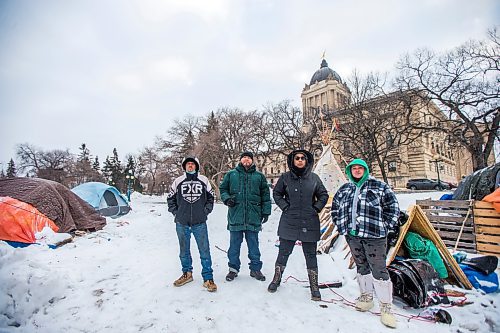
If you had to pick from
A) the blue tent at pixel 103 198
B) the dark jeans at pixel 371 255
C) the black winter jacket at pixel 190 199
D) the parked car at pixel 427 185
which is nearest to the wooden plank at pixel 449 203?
the dark jeans at pixel 371 255

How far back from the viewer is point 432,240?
13.1 ft

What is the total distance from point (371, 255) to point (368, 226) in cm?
34

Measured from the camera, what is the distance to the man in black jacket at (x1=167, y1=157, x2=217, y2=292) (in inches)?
149

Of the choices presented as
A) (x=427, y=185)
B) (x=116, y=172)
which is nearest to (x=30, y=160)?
(x=116, y=172)

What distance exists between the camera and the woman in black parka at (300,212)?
3463mm

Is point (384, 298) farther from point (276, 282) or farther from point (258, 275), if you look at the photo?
point (258, 275)

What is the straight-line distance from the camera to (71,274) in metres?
4.23

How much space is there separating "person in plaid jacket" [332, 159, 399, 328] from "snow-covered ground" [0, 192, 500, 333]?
0.93 ft

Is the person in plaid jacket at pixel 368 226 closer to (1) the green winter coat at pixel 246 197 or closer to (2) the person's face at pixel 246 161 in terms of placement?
(1) the green winter coat at pixel 246 197

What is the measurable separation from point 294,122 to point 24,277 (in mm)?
26045

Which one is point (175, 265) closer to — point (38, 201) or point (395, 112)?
point (38, 201)

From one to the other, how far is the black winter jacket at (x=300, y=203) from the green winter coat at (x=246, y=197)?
1.43ft

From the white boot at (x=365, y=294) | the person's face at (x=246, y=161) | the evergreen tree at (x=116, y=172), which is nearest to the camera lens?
the white boot at (x=365, y=294)

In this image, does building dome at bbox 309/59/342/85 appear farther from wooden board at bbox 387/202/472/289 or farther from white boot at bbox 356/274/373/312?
white boot at bbox 356/274/373/312
